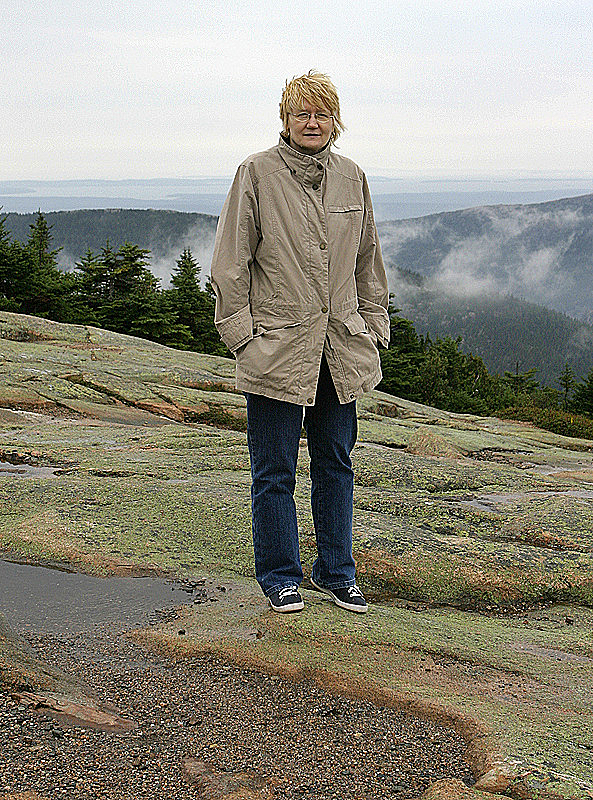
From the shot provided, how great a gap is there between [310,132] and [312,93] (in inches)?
8.8

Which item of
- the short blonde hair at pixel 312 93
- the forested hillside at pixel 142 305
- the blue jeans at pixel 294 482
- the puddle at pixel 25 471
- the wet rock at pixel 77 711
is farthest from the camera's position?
the forested hillside at pixel 142 305

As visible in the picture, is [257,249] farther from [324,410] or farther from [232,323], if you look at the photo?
[324,410]

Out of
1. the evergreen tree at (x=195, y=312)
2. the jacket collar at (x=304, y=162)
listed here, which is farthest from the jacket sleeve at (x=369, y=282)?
the evergreen tree at (x=195, y=312)

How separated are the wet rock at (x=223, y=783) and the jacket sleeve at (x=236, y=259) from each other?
2301 mm

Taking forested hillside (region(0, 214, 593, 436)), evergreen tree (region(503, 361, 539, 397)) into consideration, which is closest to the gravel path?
forested hillside (region(0, 214, 593, 436))

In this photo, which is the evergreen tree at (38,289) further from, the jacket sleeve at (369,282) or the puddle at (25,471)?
the jacket sleeve at (369,282)

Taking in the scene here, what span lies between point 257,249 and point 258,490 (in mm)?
1500

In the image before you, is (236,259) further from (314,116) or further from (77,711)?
(77,711)

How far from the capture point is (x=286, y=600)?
4.89m

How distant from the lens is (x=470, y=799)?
3207mm

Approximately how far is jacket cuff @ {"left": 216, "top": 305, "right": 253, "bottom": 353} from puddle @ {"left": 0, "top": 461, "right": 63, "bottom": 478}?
4.35 m

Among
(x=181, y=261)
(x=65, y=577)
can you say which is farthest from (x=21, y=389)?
(x=181, y=261)

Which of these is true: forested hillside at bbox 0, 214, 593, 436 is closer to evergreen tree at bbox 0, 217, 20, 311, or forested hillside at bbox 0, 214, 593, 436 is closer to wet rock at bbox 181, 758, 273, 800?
evergreen tree at bbox 0, 217, 20, 311

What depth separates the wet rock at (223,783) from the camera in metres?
3.23
